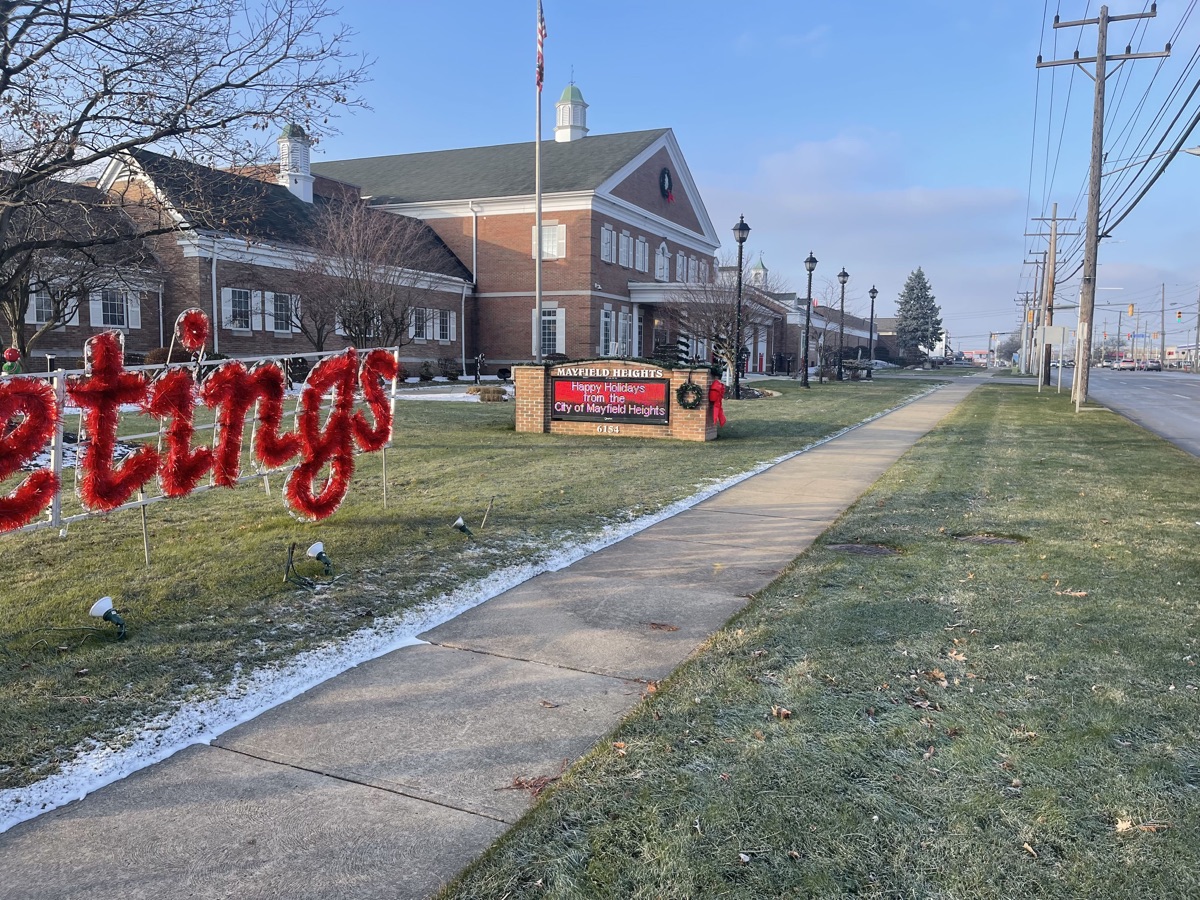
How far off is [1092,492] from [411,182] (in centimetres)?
4098

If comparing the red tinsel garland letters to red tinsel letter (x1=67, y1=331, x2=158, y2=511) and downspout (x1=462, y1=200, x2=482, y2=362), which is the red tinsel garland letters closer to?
red tinsel letter (x1=67, y1=331, x2=158, y2=511)

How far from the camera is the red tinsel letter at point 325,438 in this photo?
7.32m

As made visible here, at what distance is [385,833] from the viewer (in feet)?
9.96

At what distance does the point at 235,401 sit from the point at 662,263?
43406 millimetres

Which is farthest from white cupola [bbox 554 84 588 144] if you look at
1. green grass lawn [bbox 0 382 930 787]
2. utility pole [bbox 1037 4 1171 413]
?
green grass lawn [bbox 0 382 930 787]

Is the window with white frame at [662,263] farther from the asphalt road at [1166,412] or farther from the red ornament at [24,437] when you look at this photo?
the red ornament at [24,437]

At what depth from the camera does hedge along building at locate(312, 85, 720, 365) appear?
133 feet

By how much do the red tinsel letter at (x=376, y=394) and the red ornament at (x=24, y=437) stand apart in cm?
303

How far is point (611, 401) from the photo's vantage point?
15.3m

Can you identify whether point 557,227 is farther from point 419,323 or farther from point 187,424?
point 187,424

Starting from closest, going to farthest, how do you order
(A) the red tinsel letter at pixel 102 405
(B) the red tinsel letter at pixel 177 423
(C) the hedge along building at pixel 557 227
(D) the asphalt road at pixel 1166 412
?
(A) the red tinsel letter at pixel 102 405
(B) the red tinsel letter at pixel 177 423
(D) the asphalt road at pixel 1166 412
(C) the hedge along building at pixel 557 227

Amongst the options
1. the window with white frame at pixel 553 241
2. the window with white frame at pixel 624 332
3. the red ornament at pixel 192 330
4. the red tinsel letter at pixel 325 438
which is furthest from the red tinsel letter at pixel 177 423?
the window with white frame at pixel 624 332

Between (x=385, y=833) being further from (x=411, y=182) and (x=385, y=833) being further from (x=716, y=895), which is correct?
(x=411, y=182)

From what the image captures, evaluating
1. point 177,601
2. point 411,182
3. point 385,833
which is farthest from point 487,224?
point 385,833
